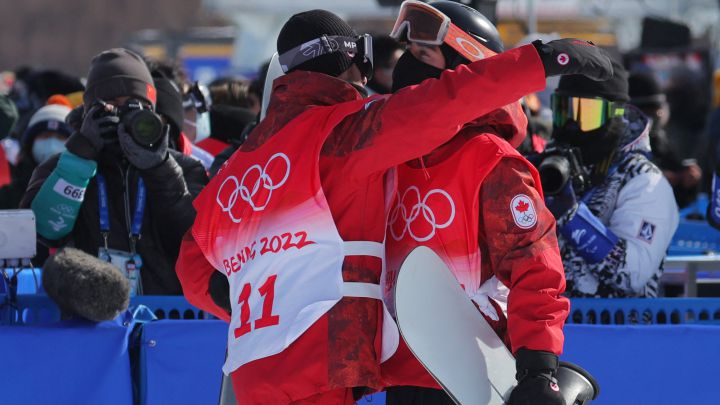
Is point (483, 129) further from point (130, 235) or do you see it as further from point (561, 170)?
point (130, 235)

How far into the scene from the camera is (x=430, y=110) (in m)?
2.93

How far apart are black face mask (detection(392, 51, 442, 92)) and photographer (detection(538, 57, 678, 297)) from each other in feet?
4.07

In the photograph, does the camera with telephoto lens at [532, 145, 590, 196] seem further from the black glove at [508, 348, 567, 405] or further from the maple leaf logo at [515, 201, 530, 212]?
the black glove at [508, 348, 567, 405]

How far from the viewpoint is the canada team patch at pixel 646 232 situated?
14.9 ft

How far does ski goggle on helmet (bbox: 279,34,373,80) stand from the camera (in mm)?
3262

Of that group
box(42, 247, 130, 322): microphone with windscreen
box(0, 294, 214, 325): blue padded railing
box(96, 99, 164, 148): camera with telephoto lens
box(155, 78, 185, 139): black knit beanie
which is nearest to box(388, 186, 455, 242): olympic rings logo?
box(42, 247, 130, 322): microphone with windscreen

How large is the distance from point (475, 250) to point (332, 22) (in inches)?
30.1

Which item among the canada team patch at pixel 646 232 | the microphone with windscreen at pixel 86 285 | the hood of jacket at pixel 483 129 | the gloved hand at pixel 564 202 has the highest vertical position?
the hood of jacket at pixel 483 129

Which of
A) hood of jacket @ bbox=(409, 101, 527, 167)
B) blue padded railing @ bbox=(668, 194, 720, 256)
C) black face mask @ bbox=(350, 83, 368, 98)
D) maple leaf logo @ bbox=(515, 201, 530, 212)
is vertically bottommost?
blue padded railing @ bbox=(668, 194, 720, 256)

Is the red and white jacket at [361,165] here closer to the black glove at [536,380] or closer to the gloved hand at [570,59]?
the gloved hand at [570,59]

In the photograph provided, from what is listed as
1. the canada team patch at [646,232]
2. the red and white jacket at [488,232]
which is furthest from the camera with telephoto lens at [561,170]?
the red and white jacket at [488,232]

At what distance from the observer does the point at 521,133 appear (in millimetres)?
3340

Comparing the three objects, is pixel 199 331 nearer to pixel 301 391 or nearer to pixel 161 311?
pixel 161 311

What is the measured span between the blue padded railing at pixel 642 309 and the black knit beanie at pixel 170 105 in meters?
2.02
